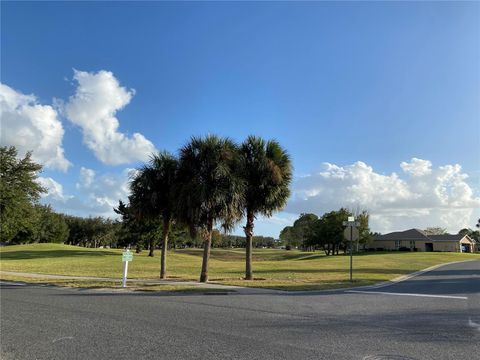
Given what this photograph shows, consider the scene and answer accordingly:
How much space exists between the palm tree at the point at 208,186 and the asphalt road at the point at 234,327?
536 cm

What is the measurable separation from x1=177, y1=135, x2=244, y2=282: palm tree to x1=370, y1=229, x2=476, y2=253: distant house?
8944cm

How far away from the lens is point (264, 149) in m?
21.6

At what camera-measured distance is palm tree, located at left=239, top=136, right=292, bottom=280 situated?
826 inches

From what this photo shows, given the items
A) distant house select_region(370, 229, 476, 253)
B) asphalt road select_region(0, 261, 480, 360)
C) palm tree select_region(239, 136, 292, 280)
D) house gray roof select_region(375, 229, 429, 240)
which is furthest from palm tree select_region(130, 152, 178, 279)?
house gray roof select_region(375, 229, 429, 240)

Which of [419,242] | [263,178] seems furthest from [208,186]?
[419,242]

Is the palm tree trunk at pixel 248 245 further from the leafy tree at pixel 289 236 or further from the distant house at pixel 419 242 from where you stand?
the leafy tree at pixel 289 236

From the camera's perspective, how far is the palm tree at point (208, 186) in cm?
1892

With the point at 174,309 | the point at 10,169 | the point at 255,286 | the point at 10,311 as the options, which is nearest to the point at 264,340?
the point at 174,309

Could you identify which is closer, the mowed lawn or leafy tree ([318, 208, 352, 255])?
the mowed lawn

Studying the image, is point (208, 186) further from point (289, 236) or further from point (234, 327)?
point (289, 236)

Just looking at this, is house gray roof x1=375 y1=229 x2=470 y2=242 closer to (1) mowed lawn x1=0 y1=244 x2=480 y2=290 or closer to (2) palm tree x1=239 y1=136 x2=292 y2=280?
(1) mowed lawn x1=0 y1=244 x2=480 y2=290

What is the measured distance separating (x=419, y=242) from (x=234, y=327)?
334ft

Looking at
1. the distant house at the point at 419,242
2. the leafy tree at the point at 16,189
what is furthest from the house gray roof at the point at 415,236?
the leafy tree at the point at 16,189

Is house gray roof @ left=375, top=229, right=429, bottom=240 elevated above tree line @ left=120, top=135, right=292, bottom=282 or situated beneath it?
elevated above
